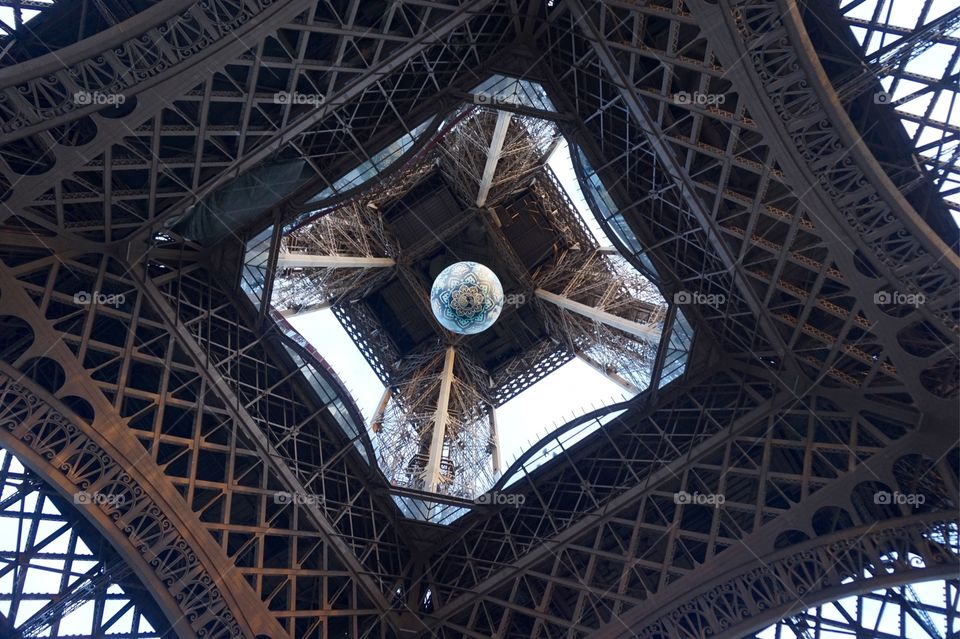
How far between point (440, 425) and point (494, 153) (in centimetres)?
808

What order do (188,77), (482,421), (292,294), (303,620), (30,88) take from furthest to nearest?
(482,421)
(292,294)
(303,620)
(188,77)
(30,88)

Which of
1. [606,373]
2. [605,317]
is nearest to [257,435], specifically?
[605,317]

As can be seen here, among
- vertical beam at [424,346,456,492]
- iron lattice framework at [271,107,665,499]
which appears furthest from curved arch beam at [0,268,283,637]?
iron lattice framework at [271,107,665,499]

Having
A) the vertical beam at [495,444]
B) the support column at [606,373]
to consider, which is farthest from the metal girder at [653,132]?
the vertical beam at [495,444]

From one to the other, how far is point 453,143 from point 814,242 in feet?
39.2

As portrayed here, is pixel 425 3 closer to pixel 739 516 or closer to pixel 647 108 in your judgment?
pixel 647 108

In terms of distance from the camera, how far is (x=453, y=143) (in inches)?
963

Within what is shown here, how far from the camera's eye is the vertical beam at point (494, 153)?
21.0 m

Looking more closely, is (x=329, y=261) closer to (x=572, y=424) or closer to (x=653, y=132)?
(x=572, y=424)

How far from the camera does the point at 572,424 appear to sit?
63.6 ft

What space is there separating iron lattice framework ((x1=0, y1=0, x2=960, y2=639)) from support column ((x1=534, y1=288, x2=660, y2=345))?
188cm

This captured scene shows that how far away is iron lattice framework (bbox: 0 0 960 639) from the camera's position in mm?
13812

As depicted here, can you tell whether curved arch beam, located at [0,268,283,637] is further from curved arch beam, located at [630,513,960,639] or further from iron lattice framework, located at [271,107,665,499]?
curved arch beam, located at [630,513,960,639]

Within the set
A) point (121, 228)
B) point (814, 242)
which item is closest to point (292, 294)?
point (121, 228)
